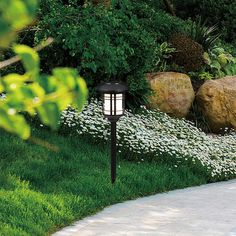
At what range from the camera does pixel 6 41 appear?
→ 1384 mm

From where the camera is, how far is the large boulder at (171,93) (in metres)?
14.5

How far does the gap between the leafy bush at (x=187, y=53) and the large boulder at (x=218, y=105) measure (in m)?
1.41

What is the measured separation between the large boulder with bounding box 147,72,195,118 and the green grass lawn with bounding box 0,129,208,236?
3.25 metres

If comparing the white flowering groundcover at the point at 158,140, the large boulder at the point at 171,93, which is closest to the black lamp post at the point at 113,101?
the white flowering groundcover at the point at 158,140

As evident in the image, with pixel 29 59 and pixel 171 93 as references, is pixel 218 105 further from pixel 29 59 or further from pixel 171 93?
pixel 29 59

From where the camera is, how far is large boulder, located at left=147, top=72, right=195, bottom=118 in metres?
14.5

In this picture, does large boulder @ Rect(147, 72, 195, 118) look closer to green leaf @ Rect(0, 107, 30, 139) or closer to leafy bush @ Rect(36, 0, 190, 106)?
leafy bush @ Rect(36, 0, 190, 106)

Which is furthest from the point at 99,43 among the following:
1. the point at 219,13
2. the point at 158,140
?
the point at 219,13

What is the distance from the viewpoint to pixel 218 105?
1494cm

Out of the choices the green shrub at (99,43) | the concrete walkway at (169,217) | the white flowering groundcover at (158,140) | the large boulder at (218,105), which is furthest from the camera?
the large boulder at (218,105)

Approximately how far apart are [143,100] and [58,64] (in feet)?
5.96

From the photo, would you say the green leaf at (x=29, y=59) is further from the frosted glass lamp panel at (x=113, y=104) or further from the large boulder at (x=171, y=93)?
the large boulder at (x=171, y=93)

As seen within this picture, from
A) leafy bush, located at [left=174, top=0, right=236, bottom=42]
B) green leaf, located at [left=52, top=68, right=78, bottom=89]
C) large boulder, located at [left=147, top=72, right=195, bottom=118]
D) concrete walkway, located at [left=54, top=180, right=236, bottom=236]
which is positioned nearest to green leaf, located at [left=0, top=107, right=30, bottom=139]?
green leaf, located at [left=52, top=68, right=78, bottom=89]

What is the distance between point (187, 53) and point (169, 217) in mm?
8237
